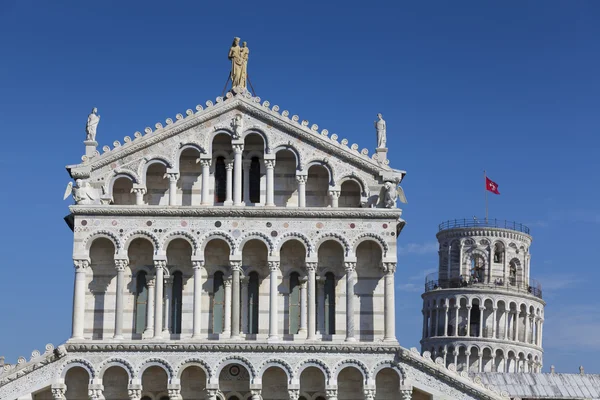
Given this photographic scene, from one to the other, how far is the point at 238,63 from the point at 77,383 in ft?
45.2

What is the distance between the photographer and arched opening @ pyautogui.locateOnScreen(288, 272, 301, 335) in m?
47.4

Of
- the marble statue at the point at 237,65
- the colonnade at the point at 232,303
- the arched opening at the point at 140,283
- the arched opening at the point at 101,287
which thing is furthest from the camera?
the marble statue at the point at 237,65

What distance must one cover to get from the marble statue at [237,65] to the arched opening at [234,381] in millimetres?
10923

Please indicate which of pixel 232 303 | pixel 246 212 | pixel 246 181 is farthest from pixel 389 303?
pixel 246 181

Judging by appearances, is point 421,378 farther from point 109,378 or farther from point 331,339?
point 109,378

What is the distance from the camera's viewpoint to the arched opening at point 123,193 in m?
48.3

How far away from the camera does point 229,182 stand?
47906mm

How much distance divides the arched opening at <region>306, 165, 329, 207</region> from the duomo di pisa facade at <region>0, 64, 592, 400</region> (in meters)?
0.05

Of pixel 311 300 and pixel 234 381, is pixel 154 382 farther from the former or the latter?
pixel 311 300

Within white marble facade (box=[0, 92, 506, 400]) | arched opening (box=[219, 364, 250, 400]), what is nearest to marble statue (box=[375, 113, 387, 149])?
white marble facade (box=[0, 92, 506, 400])

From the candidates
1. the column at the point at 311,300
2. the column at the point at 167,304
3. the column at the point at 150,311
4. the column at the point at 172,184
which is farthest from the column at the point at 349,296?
the column at the point at 150,311

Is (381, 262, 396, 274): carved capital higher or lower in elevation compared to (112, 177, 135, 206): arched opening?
lower

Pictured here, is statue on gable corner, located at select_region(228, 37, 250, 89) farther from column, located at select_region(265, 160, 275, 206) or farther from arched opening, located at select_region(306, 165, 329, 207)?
arched opening, located at select_region(306, 165, 329, 207)

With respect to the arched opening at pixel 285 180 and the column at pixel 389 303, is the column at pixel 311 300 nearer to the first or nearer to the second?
the column at pixel 389 303
